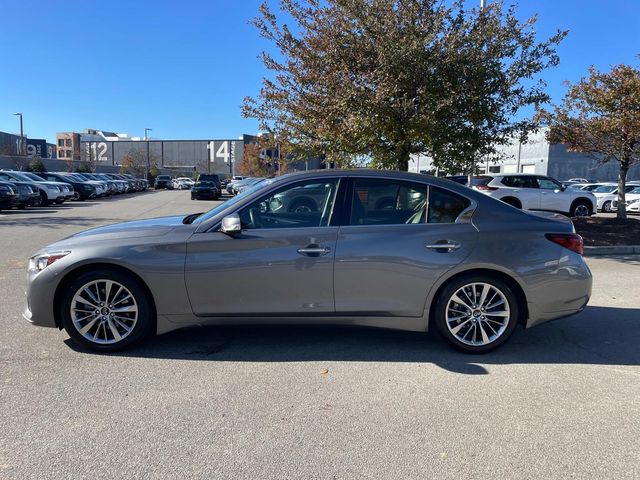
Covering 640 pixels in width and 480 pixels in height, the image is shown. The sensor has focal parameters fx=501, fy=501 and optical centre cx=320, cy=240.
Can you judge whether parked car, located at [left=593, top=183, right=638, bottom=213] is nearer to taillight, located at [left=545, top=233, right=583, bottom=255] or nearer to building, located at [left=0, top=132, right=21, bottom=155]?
taillight, located at [left=545, top=233, right=583, bottom=255]

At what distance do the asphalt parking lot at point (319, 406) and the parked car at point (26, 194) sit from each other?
57.8 ft

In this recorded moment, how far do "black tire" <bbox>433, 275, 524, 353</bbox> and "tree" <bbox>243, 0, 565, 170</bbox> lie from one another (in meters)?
5.88

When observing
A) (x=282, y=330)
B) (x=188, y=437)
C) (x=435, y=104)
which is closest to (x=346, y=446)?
(x=188, y=437)

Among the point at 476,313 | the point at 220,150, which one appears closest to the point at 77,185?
the point at 476,313

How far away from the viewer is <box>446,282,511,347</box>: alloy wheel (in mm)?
4457

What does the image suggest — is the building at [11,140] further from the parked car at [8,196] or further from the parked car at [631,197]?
the parked car at [631,197]

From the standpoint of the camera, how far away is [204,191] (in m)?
31.7

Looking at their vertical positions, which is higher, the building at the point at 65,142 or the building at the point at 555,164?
the building at the point at 65,142

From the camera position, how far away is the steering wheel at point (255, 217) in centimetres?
444

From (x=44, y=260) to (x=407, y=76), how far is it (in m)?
7.43

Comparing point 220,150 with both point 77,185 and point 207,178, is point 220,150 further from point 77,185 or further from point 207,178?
point 77,185

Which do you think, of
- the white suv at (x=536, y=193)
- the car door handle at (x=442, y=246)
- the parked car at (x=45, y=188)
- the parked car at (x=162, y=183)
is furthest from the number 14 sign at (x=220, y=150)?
the car door handle at (x=442, y=246)

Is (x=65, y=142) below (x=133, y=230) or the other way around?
the other way around

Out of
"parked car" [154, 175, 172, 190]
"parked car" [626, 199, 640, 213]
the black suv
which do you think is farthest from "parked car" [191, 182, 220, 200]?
"parked car" [154, 175, 172, 190]
